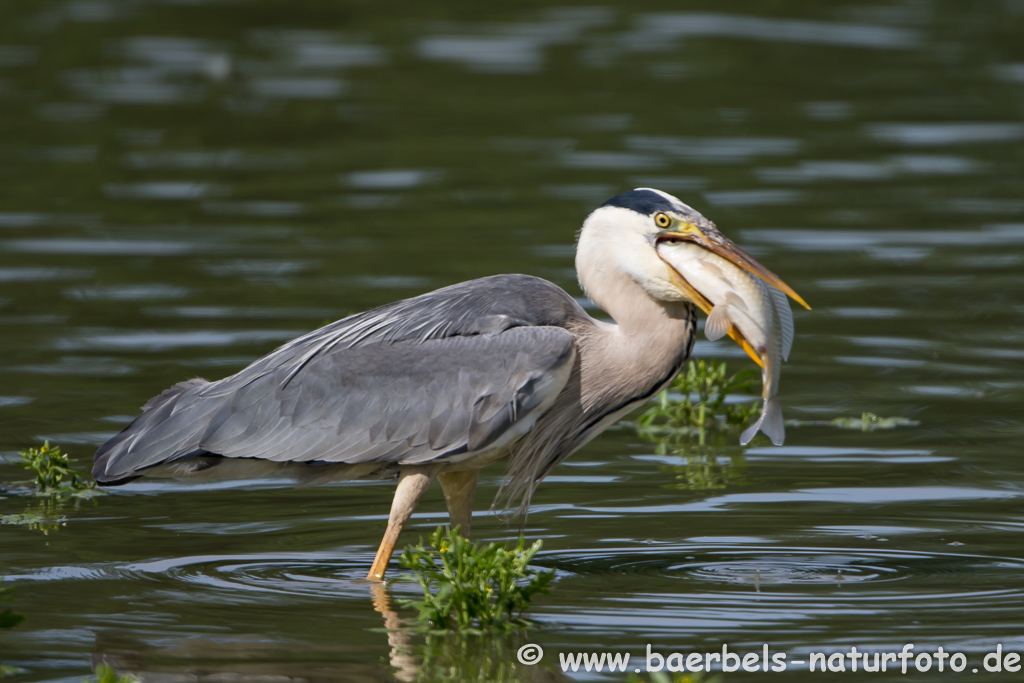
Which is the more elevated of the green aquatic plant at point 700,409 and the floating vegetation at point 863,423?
the green aquatic plant at point 700,409

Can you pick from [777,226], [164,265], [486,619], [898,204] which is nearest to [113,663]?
[486,619]

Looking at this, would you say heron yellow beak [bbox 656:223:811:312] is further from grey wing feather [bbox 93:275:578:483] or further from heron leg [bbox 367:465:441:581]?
heron leg [bbox 367:465:441:581]

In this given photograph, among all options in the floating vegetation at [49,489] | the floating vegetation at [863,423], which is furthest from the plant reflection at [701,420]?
the floating vegetation at [49,489]

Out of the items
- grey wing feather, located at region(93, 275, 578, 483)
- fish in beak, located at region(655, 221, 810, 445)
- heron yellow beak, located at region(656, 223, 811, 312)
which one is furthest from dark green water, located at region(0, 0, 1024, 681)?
heron yellow beak, located at region(656, 223, 811, 312)

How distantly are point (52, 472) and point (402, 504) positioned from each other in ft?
7.68

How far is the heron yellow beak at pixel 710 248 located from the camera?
6957mm

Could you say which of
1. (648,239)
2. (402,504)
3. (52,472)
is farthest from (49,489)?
(648,239)

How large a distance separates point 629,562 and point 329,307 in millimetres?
5959

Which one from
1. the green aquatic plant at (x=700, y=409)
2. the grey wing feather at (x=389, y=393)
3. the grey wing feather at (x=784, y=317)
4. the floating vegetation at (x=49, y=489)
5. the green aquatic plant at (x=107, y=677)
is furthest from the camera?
the green aquatic plant at (x=700, y=409)

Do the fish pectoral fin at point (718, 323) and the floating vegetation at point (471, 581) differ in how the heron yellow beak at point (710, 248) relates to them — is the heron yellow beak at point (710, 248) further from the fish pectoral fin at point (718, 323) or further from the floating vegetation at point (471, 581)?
the floating vegetation at point (471, 581)

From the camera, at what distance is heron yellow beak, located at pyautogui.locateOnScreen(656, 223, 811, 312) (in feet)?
22.8

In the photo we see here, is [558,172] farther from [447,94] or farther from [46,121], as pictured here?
[46,121]

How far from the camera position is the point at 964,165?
749 inches

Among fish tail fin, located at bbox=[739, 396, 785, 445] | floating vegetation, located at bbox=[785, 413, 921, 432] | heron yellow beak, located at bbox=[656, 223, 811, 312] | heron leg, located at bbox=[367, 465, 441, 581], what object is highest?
heron yellow beak, located at bbox=[656, 223, 811, 312]
